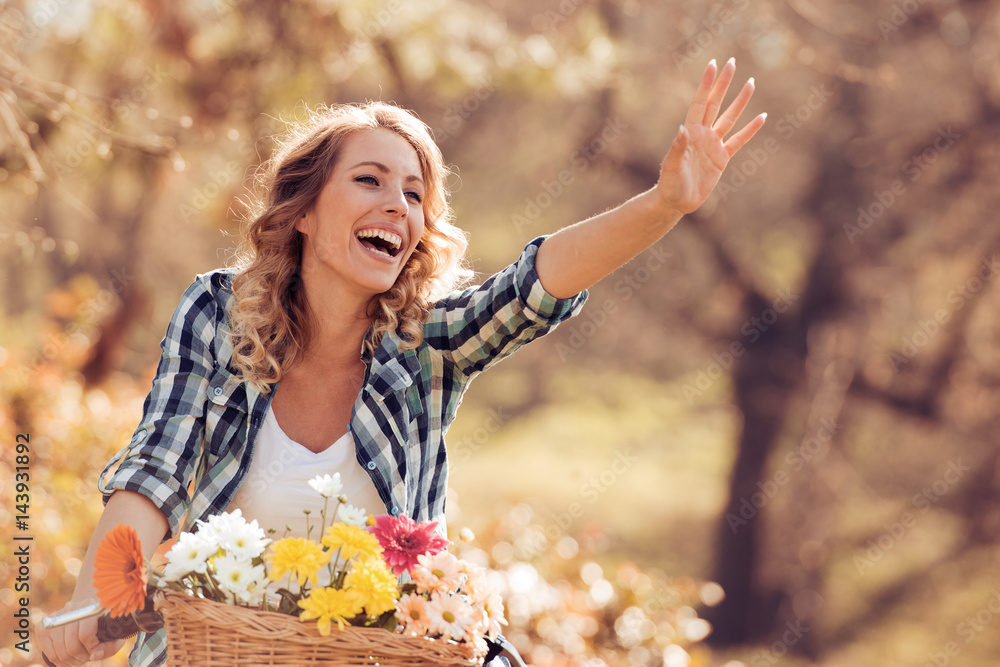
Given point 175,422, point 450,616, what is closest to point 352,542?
point 450,616

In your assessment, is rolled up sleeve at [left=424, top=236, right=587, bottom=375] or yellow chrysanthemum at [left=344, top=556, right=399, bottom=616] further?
rolled up sleeve at [left=424, top=236, right=587, bottom=375]

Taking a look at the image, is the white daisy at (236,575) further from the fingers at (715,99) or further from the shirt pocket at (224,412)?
the fingers at (715,99)

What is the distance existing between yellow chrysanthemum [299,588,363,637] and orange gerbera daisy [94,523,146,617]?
231mm

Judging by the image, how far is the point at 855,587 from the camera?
33.2ft

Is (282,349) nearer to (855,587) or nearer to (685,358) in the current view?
(685,358)

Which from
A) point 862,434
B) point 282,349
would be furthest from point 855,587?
point 282,349

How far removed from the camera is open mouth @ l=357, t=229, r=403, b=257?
6.77ft

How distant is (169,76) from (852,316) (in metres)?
5.80

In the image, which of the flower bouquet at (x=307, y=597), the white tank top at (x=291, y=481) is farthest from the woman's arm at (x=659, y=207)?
the flower bouquet at (x=307, y=597)

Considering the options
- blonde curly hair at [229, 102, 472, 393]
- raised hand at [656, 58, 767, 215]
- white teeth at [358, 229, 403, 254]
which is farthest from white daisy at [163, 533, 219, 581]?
raised hand at [656, 58, 767, 215]

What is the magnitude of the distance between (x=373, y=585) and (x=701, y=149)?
42.3 inches

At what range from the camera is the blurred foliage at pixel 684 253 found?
5.23 metres

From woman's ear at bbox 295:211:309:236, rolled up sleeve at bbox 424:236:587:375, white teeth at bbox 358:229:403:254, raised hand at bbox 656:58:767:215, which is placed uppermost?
woman's ear at bbox 295:211:309:236

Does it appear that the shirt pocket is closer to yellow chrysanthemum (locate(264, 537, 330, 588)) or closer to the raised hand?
yellow chrysanthemum (locate(264, 537, 330, 588))
